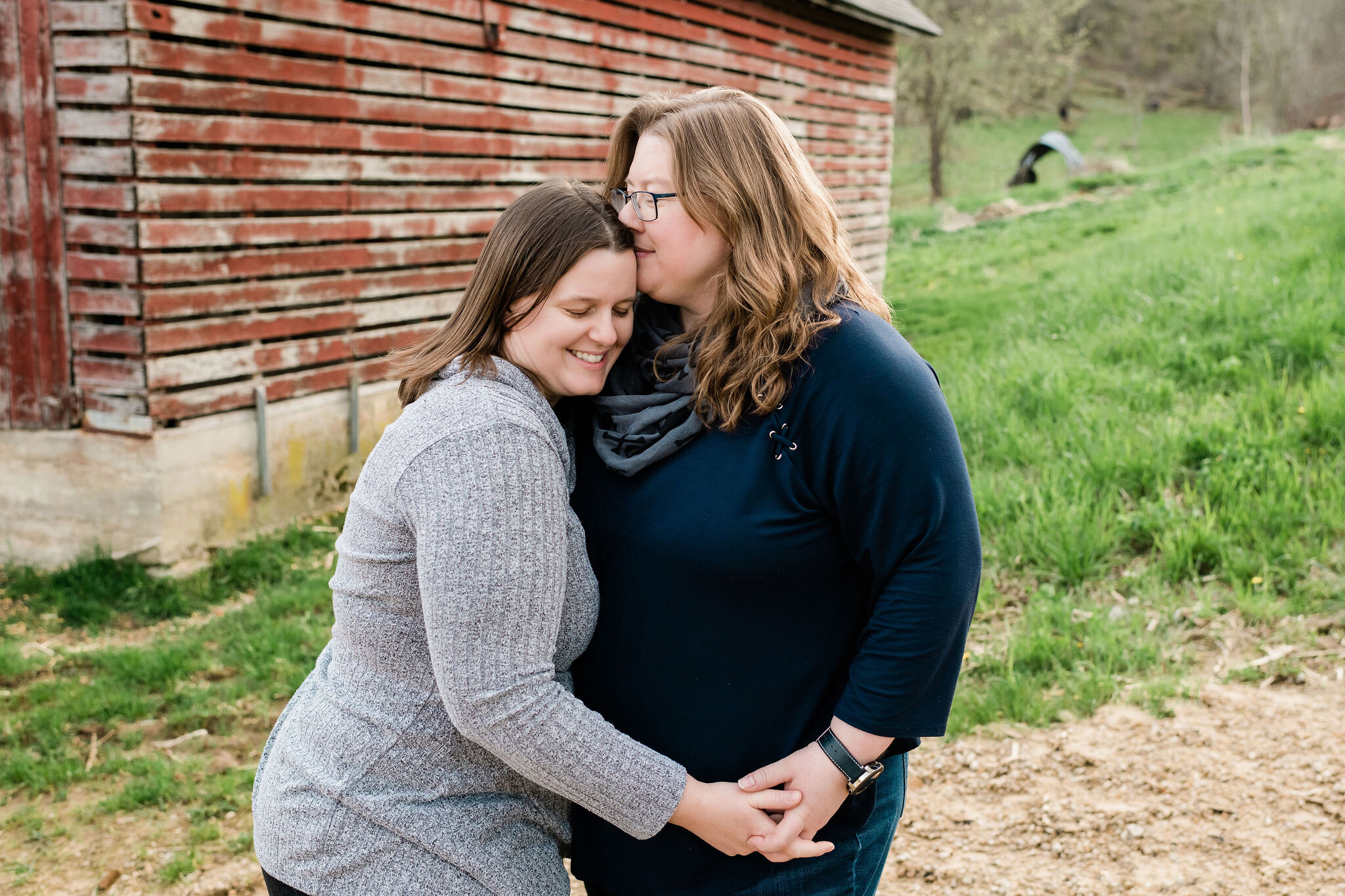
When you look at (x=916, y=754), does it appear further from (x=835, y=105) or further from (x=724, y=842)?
(x=835, y=105)

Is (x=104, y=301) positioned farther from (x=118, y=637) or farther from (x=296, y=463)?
(x=118, y=637)

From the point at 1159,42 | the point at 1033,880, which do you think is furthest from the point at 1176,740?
the point at 1159,42

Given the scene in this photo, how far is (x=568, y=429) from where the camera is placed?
2.03m

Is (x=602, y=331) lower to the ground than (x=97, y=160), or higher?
lower

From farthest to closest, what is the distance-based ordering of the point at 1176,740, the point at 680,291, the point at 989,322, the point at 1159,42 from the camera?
the point at 1159,42, the point at 989,322, the point at 1176,740, the point at 680,291

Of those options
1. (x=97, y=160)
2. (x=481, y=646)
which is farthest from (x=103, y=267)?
(x=481, y=646)

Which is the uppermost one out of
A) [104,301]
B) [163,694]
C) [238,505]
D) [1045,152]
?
[1045,152]

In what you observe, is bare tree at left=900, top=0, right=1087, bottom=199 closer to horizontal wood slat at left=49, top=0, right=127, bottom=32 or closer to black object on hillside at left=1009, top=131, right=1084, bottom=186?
black object on hillside at left=1009, top=131, right=1084, bottom=186

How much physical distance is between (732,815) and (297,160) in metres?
5.70

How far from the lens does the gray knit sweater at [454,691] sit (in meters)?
1.54

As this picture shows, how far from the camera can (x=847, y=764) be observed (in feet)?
5.81

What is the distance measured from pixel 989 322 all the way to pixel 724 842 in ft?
31.0

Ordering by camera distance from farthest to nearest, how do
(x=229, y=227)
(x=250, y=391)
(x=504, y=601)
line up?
(x=250, y=391), (x=229, y=227), (x=504, y=601)

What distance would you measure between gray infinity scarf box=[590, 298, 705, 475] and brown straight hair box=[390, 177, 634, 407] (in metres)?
0.24
